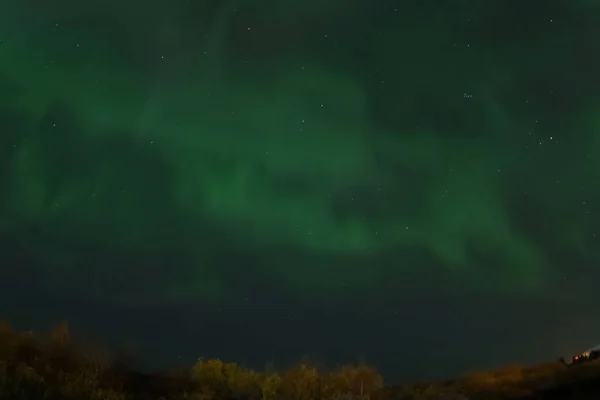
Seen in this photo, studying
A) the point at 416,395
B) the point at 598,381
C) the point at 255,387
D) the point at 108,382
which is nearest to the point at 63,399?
the point at 108,382

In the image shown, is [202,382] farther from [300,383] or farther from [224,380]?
[300,383]

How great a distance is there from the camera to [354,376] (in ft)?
107

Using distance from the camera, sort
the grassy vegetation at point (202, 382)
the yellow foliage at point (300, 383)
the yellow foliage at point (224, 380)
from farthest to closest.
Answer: the yellow foliage at point (300, 383), the yellow foliage at point (224, 380), the grassy vegetation at point (202, 382)

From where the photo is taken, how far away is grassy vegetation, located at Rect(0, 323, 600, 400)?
729 inches

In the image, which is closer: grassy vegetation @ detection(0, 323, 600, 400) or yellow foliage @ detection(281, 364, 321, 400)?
grassy vegetation @ detection(0, 323, 600, 400)

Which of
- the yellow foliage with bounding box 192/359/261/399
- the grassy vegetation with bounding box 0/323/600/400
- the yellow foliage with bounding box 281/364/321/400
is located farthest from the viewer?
the yellow foliage with bounding box 281/364/321/400

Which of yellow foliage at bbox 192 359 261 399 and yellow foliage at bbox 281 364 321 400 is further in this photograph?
yellow foliage at bbox 281 364 321 400

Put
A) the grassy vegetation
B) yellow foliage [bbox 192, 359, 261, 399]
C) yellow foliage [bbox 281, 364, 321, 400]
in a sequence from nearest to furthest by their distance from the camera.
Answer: the grassy vegetation < yellow foliage [bbox 192, 359, 261, 399] < yellow foliage [bbox 281, 364, 321, 400]

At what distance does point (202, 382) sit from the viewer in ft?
82.3

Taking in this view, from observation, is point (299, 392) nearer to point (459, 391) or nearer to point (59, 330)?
point (459, 391)

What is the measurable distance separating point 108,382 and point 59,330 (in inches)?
187

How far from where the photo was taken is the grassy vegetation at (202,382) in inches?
729

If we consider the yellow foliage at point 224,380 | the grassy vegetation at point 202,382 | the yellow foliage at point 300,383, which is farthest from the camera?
the yellow foliage at point 300,383

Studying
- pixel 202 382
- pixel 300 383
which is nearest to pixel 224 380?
pixel 202 382
